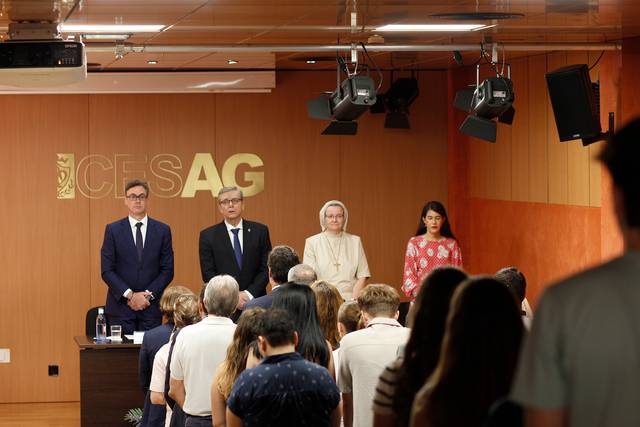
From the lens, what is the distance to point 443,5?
19.1 ft

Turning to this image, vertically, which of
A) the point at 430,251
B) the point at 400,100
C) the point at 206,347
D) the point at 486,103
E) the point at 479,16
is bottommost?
the point at 206,347

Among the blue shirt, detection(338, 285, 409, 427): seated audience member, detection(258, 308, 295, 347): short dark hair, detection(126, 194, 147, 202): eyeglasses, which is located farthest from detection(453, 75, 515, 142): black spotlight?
the blue shirt

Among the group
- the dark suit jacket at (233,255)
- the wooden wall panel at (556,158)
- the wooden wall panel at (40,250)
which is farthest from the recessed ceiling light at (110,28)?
the wooden wall panel at (40,250)

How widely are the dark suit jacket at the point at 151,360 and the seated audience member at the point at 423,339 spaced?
3.35m

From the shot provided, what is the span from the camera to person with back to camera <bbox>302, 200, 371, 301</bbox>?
860 cm

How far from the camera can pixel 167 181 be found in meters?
10.5

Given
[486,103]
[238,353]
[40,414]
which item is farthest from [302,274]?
[40,414]

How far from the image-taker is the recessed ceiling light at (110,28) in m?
6.56

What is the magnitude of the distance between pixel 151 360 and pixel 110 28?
6.73 ft

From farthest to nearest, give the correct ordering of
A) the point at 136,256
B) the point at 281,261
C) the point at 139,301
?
the point at 136,256
the point at 139,301
the point at 281,261

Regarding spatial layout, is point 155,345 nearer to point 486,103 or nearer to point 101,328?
point 101,328

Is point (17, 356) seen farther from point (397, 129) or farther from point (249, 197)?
point (397, 129)

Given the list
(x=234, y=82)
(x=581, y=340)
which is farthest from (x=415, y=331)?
(x=234, y=82)

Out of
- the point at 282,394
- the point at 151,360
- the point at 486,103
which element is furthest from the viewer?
the point at 486,103
